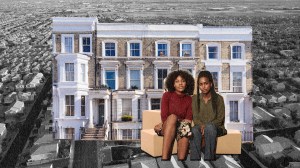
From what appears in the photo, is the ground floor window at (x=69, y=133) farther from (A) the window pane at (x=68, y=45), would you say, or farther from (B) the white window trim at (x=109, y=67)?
(A) the window pane at (x=68, y=45)

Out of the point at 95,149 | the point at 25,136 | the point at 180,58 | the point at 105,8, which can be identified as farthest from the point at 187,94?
the point at 25,136

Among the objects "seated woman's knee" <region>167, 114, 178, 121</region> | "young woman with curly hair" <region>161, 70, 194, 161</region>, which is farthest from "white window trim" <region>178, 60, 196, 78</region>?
"seated woman's knee" <region>167, 114, 178, 121</region>

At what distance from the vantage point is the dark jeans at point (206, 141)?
3904mm

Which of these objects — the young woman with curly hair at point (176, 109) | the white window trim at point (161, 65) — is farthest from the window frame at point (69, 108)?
the young woman with curly hair at point (176, 109)

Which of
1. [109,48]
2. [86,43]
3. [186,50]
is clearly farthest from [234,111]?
[86,43]

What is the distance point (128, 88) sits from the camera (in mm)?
8016

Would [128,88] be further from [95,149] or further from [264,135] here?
[264,135]

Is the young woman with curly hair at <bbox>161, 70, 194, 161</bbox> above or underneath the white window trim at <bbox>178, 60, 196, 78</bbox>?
underneath

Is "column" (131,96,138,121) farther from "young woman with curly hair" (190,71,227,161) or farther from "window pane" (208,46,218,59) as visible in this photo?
"young woman with curly hair" (190,71,227,161)

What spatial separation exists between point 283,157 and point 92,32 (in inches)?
213

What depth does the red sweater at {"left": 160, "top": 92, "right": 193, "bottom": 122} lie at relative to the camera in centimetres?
396

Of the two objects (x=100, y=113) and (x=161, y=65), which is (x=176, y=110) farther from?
(x=100, y=113)

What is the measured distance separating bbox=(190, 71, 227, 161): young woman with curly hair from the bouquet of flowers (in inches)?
2.0

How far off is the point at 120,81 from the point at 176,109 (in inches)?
163
